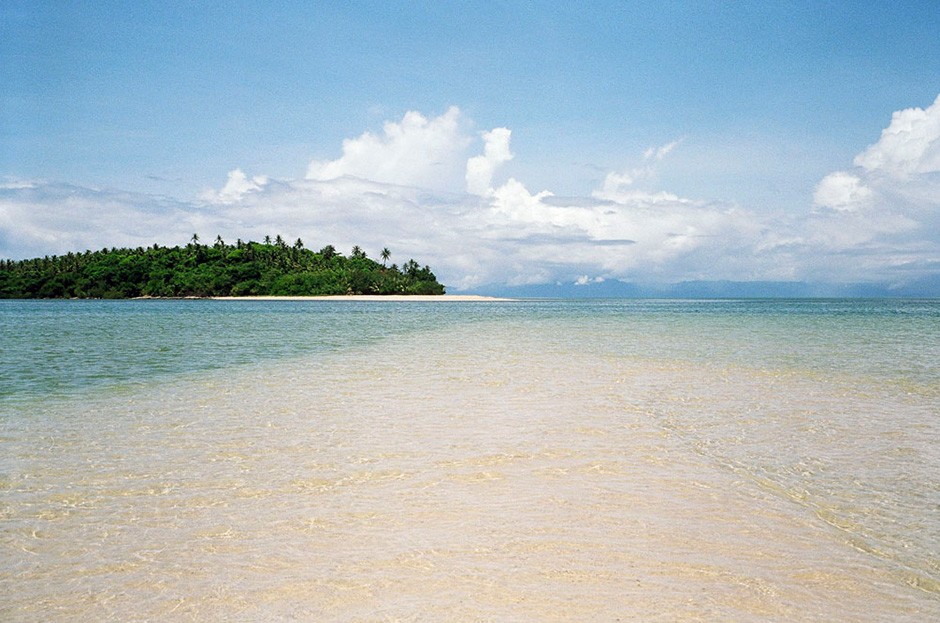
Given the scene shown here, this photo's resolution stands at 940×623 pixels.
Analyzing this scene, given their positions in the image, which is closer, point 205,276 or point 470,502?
point 470,502

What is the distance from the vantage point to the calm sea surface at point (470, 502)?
3832 millimetres

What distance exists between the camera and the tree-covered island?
470 feet

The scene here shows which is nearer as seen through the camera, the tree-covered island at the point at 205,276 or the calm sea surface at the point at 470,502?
the calm sea surface at the point at 470,502

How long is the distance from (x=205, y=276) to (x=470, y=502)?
151 m

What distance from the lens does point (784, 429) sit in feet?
28.8

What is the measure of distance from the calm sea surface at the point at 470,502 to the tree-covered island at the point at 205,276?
446 ft

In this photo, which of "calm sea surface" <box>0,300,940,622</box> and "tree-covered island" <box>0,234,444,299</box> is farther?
"tree-covered island" <box>0,234,444,299</box>

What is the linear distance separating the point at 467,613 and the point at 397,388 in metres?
9.35

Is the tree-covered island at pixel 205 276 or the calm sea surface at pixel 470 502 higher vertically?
the tree-covered island at pixel 205 276

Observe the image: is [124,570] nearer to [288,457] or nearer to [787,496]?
[288,457]

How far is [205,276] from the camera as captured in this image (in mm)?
142875

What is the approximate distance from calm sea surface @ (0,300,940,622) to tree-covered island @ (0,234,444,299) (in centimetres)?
13583

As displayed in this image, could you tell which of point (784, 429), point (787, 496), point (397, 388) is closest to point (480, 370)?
point (397, 388)

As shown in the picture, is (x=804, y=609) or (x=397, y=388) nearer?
(x=804, y=609)
